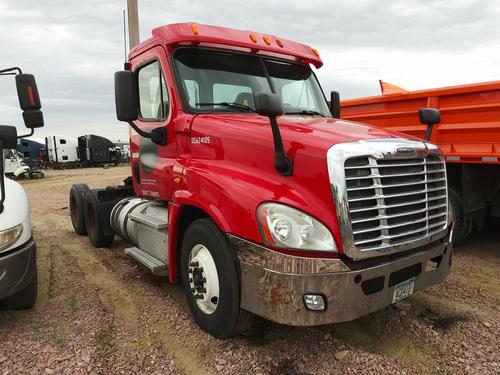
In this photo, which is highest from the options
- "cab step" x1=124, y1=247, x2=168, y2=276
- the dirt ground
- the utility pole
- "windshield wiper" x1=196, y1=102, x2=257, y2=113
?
the utility pole

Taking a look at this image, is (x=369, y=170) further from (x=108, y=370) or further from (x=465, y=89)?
(x=465, y=89)

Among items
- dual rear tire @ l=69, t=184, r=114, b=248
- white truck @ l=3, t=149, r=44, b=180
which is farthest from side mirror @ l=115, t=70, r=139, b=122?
white truck @ l=3, t=149, r=44, b=180

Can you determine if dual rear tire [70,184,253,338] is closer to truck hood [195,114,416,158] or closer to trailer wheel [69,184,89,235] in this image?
truck hood [195,114,416,158]

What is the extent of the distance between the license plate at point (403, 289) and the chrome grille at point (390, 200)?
1.04 feet

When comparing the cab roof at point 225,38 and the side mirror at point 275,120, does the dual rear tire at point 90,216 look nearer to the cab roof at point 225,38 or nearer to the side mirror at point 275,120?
the cab roof at point 225,38

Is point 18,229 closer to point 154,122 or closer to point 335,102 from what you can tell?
point 154,122

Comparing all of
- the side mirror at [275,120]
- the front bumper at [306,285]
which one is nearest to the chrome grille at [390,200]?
the front bumper at [306,285]

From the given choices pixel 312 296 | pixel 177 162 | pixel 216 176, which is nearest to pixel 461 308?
pixel 312 296

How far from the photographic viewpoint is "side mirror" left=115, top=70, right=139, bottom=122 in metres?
3.85

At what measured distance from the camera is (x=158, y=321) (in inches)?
150

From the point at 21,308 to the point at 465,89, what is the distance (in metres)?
5.80

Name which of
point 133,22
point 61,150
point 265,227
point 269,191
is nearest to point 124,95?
point 269,191

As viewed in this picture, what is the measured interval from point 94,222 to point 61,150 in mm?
31508

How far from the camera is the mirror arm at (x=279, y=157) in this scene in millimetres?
2826
